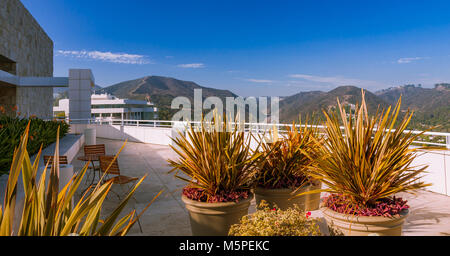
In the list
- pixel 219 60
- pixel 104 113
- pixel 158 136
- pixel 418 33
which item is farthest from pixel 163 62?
pixel 158 136

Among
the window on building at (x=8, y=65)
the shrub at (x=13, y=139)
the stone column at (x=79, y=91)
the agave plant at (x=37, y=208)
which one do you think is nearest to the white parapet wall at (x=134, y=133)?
the stone column at (x=79, y=91)

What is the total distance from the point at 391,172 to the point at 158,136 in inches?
541

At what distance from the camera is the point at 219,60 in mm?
97812

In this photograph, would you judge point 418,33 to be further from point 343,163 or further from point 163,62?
point 163,62

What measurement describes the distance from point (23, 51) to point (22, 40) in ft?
2.91

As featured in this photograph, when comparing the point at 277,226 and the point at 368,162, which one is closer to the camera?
the point at 277,226

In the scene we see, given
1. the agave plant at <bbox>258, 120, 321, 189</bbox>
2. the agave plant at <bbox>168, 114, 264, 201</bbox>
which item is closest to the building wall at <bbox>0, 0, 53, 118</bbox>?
the agave plant at <bbox>168, 114, 264, 201</bbox>

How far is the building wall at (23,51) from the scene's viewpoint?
21750mm

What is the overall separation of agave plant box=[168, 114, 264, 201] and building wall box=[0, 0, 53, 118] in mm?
18648

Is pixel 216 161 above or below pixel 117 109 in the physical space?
below

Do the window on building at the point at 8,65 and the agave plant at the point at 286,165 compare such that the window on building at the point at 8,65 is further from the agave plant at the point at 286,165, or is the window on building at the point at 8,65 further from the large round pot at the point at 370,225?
the large round pot at the point at 370,225

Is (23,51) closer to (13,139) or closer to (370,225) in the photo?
(13,139)

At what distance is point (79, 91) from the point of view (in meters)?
19.6

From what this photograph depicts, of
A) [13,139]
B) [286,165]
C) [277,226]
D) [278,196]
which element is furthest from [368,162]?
[13,139]
